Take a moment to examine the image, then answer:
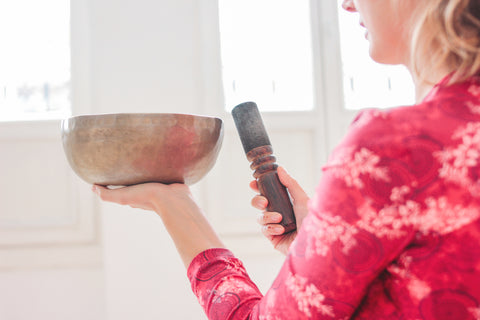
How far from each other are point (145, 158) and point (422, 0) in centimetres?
49

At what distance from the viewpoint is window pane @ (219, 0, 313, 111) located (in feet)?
6.97

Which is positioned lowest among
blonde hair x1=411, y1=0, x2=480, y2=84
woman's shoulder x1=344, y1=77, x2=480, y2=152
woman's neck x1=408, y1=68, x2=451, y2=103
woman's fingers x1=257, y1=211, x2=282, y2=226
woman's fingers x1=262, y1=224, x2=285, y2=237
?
woman's fingers x1=262, y1=224, x2=285, y2=237

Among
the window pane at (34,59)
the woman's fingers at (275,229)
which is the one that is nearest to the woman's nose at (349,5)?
the woman's fingers at (275,229)

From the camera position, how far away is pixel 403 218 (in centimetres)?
41

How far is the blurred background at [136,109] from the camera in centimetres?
187

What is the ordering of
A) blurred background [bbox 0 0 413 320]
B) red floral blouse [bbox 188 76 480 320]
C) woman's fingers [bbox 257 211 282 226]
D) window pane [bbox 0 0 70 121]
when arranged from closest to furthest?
red floral blouse [bbox 188 76 480 320] → woman's fingers [bbox 257 211 282 226] → blurred background [bbox 0 0 413 320] → window pane [bbox 0 0 70 121]

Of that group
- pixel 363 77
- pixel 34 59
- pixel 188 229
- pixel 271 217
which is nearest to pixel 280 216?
pixel 271 217

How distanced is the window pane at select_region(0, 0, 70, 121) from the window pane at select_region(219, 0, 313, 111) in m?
0.77

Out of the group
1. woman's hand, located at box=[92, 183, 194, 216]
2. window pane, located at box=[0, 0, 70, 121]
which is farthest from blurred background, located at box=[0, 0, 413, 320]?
woman's hand, located at box=[92, 183, 194, 216]

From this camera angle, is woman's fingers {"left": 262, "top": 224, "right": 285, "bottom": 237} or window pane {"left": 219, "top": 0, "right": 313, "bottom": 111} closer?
woman's fingers {"left": 262, "top": 224, "right": 285, "bottom": 237}

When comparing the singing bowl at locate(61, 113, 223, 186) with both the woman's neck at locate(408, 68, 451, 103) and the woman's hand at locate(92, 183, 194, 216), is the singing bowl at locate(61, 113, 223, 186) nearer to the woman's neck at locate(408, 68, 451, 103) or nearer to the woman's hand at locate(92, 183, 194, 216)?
the woman's hand at locate(92, 183, 194, 216)

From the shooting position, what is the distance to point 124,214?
1870 millimetres

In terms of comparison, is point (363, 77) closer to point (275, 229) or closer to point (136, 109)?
point (136, 109)

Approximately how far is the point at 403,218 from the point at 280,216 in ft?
1.23
